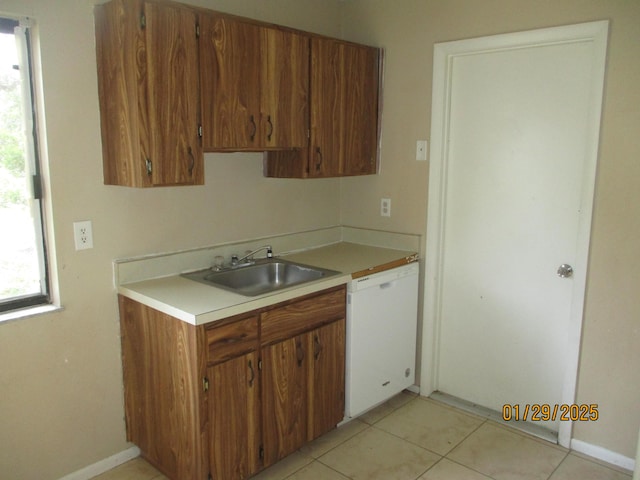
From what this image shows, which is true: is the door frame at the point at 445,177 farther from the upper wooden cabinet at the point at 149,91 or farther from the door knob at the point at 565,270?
the upper wooden cabinet at the point at 149,91

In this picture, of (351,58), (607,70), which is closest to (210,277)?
(351,58)

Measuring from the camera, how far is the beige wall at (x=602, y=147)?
239cm

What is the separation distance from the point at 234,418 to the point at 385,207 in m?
1.67

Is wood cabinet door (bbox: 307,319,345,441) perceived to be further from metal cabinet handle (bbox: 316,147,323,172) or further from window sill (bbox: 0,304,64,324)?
window sill (bbox: 0,304,64,324)

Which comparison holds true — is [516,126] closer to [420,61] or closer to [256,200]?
[420,61]

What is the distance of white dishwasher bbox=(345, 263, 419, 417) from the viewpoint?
2779 millimetres

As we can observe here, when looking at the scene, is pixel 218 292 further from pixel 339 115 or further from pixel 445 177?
pixel 445 177

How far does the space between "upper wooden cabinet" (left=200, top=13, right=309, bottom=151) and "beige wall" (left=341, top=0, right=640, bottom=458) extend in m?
0.73

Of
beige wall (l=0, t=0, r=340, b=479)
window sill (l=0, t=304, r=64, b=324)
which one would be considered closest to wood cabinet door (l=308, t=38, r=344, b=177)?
beige wall (l=0, t=0, r=340, b=479)

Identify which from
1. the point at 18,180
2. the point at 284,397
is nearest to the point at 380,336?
the point at 284,397

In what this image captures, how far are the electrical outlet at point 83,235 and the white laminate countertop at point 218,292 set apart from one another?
0.85 ft

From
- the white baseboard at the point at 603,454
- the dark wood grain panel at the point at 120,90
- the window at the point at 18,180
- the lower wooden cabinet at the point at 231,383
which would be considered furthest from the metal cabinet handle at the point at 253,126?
the white baseboard at the point at 603,454
